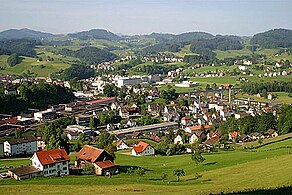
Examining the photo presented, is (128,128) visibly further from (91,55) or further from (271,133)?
(91,55)

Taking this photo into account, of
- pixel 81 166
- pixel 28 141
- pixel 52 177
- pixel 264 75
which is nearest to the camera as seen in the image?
pixel 52 177

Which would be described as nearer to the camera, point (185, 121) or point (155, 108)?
point (185, 121)

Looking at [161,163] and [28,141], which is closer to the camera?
[161,163]

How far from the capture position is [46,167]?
23.7 m

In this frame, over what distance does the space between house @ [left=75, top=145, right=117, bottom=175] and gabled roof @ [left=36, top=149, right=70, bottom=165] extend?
1.30 meters

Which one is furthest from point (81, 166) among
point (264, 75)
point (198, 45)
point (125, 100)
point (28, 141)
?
point (198, 45)

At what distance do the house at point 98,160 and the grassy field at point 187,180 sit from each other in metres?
0.87

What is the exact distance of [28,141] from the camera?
121 ft

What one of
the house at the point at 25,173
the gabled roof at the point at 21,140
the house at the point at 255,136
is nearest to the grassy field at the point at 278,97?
the house at the point at 255,136

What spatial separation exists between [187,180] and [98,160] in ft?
20.1

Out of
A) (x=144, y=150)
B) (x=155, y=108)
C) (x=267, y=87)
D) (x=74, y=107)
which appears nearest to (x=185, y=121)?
(x=155, y=108)

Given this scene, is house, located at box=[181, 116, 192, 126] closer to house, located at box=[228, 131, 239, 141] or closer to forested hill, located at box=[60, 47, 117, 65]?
house, located at box=[228, 131, 239, 141]

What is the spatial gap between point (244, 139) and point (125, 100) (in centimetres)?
2997

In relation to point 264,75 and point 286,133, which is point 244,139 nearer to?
point 286,133
